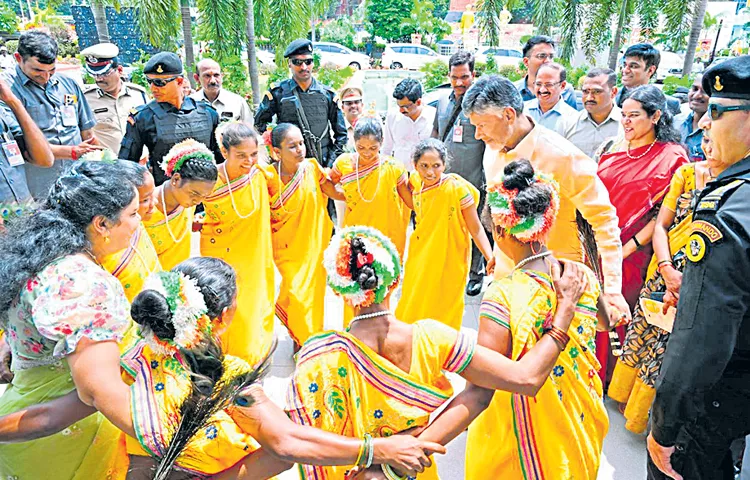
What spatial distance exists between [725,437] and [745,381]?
194 millimetres

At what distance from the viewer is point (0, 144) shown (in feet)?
11.6

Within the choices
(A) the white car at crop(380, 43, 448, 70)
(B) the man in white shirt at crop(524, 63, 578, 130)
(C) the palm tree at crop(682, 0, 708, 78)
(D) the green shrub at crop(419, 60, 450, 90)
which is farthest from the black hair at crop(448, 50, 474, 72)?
(A) the white car at crop(380, 43, 448, 70)

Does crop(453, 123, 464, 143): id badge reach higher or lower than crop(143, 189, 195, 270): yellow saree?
higher

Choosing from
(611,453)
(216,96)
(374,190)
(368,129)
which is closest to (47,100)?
(216,96)

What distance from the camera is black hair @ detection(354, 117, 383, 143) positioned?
3869mm

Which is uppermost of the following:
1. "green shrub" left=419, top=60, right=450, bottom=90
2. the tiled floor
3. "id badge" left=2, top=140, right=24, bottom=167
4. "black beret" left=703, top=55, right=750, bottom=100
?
"black beret" left=703, top=55, right=750, bottom=100

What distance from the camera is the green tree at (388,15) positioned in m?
33.8

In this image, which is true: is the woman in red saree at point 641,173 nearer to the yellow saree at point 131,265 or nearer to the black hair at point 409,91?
the black hair at point 409,91

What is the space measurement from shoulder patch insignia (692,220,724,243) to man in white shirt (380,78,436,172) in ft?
11.9

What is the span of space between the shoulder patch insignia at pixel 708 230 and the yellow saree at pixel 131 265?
2.16 meters

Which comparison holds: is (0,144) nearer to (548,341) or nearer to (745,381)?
(548,341)

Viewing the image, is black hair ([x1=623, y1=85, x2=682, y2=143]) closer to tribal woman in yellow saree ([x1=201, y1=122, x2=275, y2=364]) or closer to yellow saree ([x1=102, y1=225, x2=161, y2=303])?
tribal woman in yellow saree ([x1=201, y1=122, x2=275, y2=364])

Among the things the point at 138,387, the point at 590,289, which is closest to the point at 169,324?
the point at 138,387

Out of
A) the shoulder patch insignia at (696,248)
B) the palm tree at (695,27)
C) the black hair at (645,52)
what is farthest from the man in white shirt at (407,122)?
the palm tree at (695,27)
